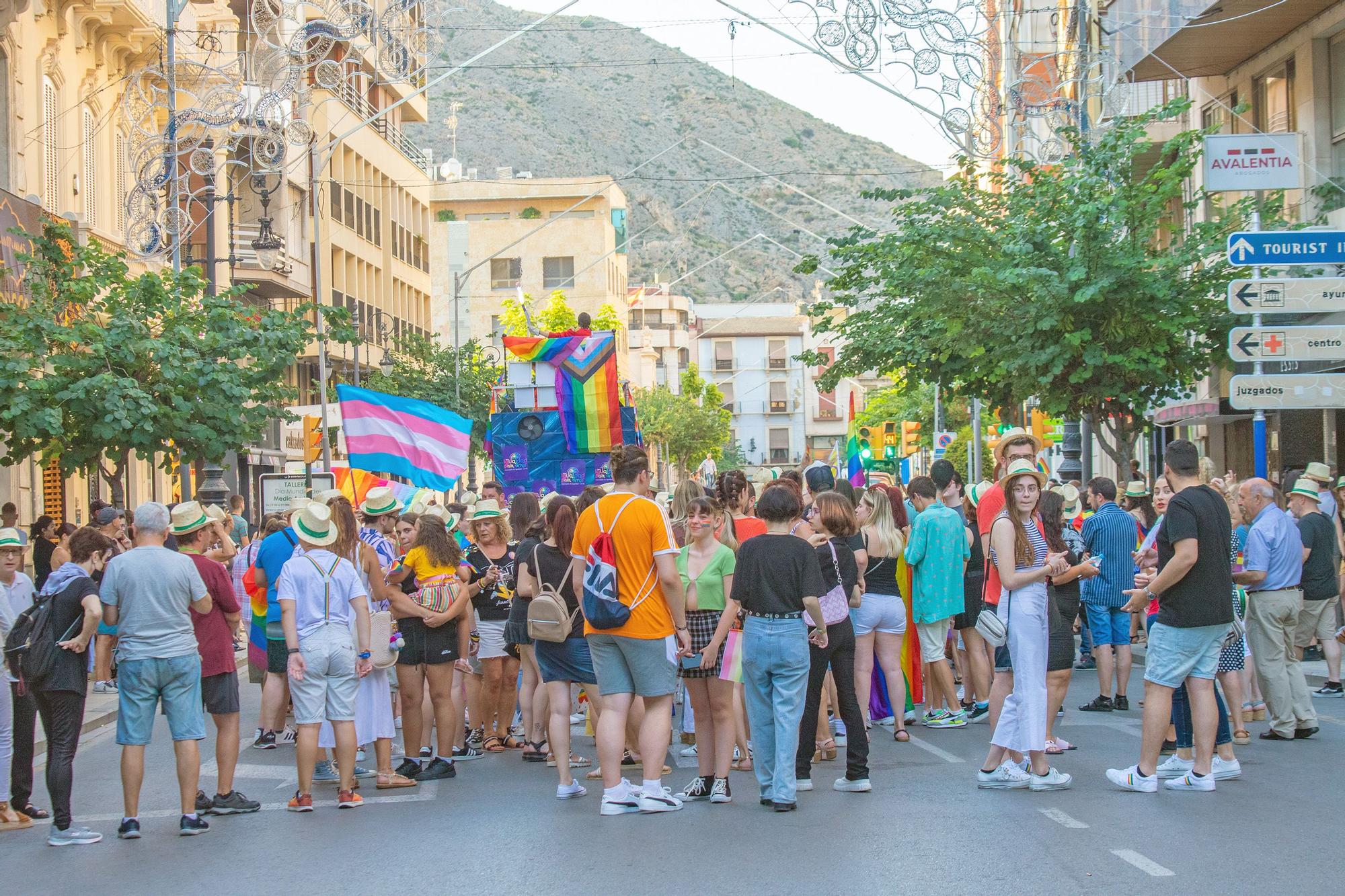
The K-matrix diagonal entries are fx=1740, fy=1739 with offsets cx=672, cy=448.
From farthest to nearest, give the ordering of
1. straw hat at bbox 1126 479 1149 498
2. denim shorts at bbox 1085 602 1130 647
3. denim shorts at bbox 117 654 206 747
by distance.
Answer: straw hat at bbox 1126 479 1149 498
denim shorts at bbox 1085 602 1130 647
denim shorts at bbox 117 654 206 747

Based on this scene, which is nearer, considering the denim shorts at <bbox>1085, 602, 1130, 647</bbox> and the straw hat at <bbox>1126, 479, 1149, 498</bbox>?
the denim shorts at <bbox>1085, 602, 1130, 647</bbox>

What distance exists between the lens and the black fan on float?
25.8 meters

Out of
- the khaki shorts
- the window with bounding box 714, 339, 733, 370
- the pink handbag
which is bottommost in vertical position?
the khaki shorts

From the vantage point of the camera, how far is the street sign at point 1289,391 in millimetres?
16844

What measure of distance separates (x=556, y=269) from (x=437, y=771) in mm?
85225

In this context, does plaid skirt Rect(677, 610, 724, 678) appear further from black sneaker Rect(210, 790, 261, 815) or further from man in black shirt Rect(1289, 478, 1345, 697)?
man in black shirt Rect(1289, 478, 1345, 697)

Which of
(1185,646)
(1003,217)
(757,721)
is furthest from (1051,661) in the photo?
(1003,217)

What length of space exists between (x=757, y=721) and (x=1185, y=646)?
8.00 ft

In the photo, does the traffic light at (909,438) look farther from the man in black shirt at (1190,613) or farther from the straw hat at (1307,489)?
the man in black shirt at (1190,613)

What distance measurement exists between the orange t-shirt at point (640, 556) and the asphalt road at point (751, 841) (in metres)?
1.05

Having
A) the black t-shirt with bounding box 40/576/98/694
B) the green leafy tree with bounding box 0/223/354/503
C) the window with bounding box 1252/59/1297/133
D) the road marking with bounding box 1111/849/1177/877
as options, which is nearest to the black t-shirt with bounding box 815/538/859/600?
the road marking with bounding box 1111/849/1177/877

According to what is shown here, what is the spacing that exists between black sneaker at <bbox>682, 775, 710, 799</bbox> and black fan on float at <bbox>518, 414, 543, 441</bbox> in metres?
15.9

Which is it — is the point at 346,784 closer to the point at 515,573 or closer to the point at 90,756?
the point at 515,573

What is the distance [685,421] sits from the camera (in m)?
99.2
